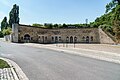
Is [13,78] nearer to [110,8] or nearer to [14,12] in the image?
[110,8]

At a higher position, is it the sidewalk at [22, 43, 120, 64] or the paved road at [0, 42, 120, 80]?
the sidewalk at [22, 43, 120, 64]

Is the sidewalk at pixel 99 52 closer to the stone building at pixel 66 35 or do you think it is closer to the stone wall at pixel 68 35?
the stone building at pixel 66 35

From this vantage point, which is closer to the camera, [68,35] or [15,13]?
[68,35]

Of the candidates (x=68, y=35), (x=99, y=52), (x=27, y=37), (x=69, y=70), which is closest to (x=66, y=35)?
(x=68, y=35)

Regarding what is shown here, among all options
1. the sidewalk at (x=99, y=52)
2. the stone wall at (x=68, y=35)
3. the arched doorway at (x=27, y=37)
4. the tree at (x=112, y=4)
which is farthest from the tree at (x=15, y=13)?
the sidewalk at (x=99, y=52)

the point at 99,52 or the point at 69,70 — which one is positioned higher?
the point at 99,52

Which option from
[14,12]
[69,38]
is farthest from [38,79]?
[14,12]

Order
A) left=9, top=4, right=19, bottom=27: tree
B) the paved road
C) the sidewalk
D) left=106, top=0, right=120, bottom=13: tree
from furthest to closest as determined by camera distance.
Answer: left=9, top=4, right=19, bottom=27: tree < left=106, top=0, right=120, bottom=13: tree < the sidewalk < the paved road

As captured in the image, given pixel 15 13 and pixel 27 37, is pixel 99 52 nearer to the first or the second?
pixel 27 37

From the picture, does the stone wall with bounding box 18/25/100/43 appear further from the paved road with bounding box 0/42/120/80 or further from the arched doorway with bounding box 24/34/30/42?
the paved road with bounding box 0/42/120/80

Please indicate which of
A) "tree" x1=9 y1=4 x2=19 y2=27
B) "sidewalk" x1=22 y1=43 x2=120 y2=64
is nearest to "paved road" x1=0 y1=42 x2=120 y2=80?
"sidewalk" x1=22 y1=43 x2=120 y2=64

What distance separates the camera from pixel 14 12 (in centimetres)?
7719

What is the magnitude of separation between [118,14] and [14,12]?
157 ft

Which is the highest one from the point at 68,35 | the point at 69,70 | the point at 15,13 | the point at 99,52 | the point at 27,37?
the point at 15,13
